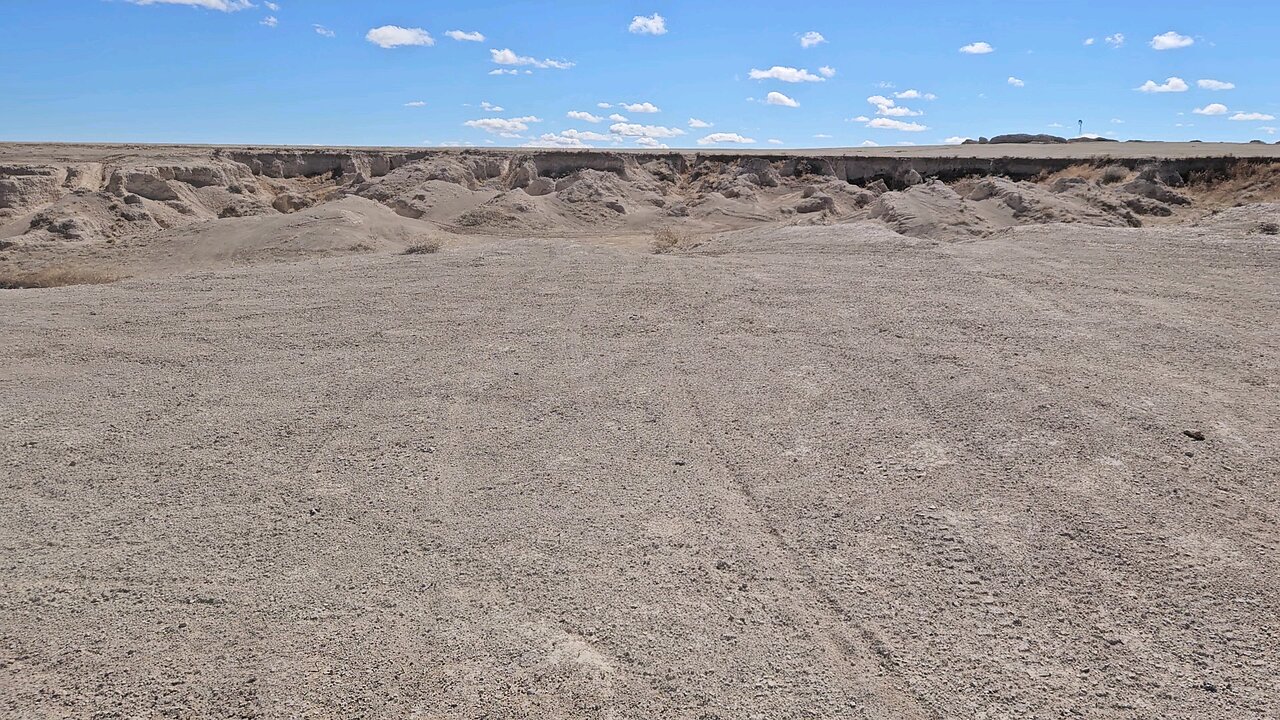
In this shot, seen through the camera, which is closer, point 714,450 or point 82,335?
point 714,450

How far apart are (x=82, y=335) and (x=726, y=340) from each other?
6.75 m

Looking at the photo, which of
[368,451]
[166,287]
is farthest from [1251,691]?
[166,287]

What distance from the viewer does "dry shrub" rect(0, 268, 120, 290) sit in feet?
42.8

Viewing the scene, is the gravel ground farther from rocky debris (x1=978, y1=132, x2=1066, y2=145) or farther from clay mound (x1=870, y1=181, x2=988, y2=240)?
rocky debris (x1=978, y1=132, x2=1066, y2=145)

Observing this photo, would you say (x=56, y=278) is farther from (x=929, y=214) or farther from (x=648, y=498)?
(x=929, y=214)

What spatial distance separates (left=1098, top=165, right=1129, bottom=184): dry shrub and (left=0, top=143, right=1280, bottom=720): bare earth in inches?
465

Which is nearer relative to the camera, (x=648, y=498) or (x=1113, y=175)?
(x=648, y=498)

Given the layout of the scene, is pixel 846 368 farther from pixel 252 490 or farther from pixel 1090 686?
pixel 252 490

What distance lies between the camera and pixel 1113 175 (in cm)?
2152

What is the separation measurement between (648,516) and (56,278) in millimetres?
12844

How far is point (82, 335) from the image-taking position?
8.67m

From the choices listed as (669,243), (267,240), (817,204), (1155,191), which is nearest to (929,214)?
(669,243)

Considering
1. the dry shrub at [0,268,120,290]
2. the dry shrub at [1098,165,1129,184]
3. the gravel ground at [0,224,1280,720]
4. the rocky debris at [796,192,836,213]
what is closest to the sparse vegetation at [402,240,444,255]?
the dry shrub at [0,268,120,290]

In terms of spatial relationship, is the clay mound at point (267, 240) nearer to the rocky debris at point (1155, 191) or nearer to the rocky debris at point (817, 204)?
the rocky debris at point (817, 204)
